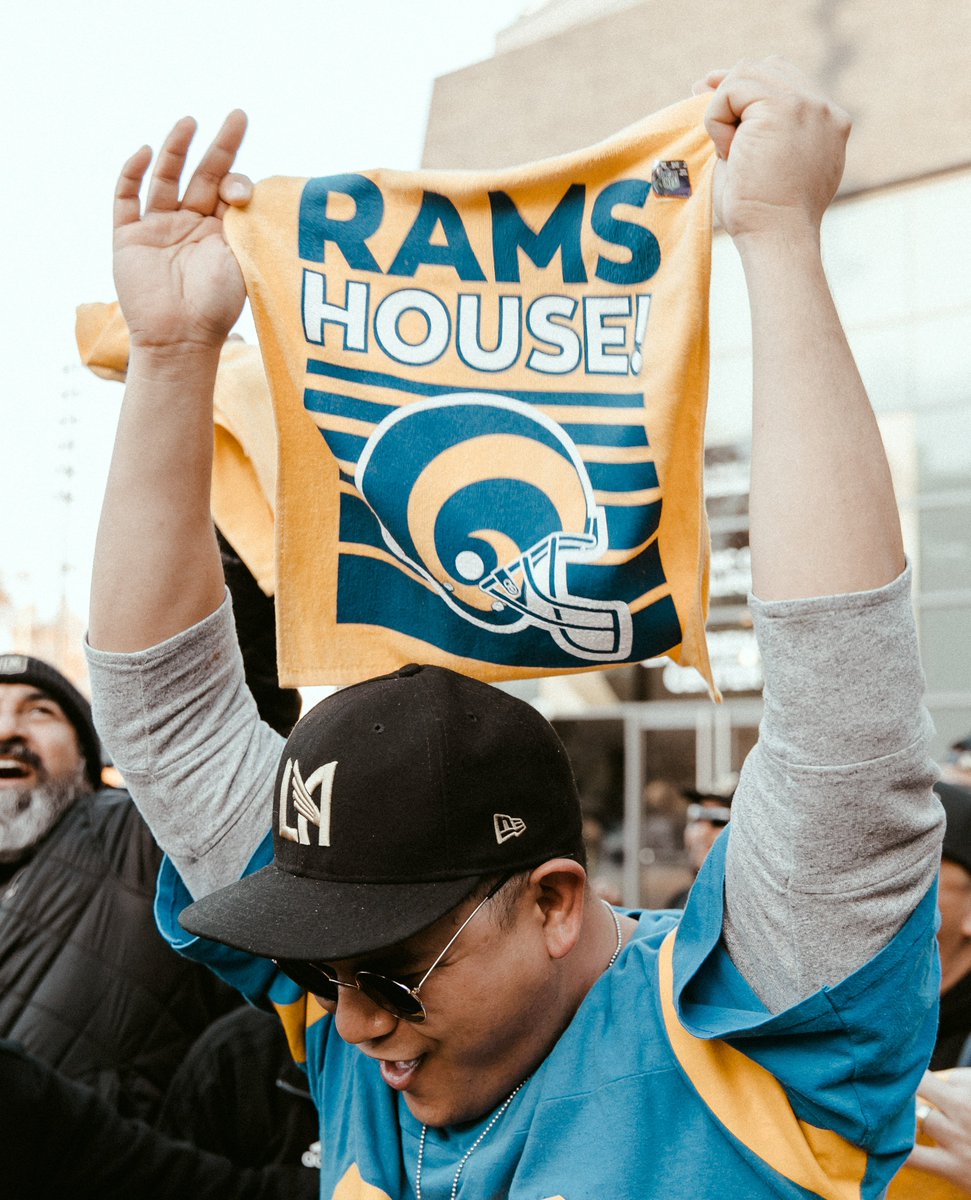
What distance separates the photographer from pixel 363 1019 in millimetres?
1419

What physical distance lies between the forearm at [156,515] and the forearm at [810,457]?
80cm

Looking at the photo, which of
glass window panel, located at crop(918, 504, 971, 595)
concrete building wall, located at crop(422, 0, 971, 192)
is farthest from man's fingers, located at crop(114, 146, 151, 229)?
concrete building wall, located at crop(422, 0, 971, 192)

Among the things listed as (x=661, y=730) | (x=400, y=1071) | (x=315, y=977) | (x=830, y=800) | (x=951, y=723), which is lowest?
(x=661, y=730)

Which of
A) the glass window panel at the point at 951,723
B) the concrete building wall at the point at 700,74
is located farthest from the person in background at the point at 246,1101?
the concrete building wall at the point at 700,74

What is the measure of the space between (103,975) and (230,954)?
131 centimetres

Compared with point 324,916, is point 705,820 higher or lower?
lower

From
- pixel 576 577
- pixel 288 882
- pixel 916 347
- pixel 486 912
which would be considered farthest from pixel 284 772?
pixel 916 347

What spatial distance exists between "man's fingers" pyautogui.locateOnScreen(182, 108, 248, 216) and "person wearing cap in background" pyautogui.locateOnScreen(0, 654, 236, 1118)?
56.7 inches

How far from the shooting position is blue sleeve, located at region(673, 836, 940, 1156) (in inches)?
48.6

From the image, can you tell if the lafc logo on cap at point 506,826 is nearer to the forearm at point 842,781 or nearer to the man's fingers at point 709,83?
the forearm at point 842,781

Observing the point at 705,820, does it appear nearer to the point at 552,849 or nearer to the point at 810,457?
the point at 552,849

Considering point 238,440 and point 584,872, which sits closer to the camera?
point 584,872

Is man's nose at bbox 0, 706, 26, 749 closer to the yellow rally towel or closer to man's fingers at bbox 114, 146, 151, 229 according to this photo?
the yellow rally towel

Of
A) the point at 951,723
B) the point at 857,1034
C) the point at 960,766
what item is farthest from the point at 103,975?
the point at 951,723
